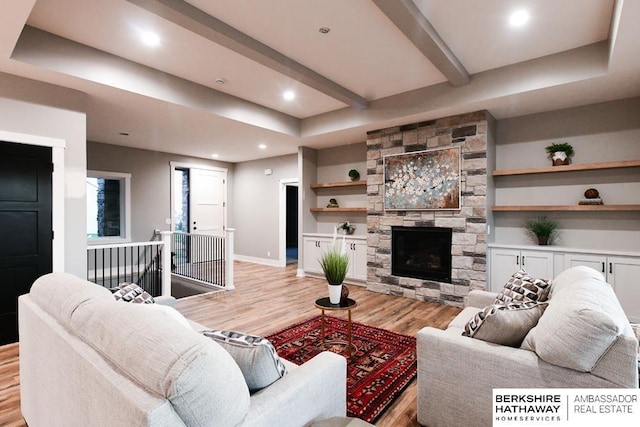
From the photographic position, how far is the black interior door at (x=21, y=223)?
10.5 feet

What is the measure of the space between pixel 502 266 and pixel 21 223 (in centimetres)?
566

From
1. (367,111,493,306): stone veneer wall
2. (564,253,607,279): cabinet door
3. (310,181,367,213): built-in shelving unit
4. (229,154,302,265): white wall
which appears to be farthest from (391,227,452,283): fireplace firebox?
(229,154,302,265): white wall

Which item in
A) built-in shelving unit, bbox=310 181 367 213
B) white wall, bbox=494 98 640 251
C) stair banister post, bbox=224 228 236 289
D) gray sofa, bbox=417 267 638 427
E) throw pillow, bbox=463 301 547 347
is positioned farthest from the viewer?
built-in shelving unit, bbox=310 181 367 213

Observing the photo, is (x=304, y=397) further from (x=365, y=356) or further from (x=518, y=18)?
(x=518, y=18)

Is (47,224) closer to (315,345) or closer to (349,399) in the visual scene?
(315,345)

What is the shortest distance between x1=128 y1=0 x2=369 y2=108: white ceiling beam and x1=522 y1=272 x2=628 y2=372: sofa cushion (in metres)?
3.18

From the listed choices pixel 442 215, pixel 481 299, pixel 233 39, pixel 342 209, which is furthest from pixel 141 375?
pixel 342 209

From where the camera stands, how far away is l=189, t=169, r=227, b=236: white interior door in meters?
8.02

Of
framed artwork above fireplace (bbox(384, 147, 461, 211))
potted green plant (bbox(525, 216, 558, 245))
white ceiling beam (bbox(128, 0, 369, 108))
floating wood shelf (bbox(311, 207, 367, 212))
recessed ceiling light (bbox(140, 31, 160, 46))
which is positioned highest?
recessed ceiling light (bbox(140, 31, 160, 46))

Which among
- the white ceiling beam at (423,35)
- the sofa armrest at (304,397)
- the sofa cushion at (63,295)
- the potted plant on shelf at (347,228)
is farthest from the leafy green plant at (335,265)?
the potted plant on shelf at (347,228)

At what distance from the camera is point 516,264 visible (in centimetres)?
437

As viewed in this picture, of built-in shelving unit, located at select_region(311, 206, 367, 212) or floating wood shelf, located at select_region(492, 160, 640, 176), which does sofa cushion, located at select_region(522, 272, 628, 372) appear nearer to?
floating wood shelf, located at select_region(492, 160, 640, 176)

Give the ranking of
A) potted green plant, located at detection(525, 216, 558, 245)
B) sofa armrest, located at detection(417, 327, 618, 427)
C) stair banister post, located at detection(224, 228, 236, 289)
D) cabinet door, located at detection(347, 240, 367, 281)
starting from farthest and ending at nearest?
cabinet door, located at detection(347, 240, 367, 281), stair banister post, located at detection(224, 228, 236, 289), potted green plant, located at detection(525, 216, 558, 245), sofa armrest, located at detection(417, 327, 618, 427)

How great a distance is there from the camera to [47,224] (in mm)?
3439
